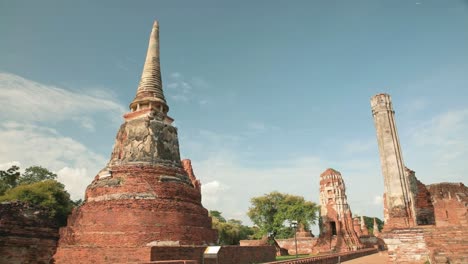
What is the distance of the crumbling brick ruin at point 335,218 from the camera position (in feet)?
98.8

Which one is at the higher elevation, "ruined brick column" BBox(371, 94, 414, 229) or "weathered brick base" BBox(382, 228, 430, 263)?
"ruined brick column" BBox(371, 94, 414, 229)

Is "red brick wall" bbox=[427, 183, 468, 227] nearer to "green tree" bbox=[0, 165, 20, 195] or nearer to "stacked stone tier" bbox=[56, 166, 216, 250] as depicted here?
"stacked stone tier" bbox=[56, 166, 216, 250]

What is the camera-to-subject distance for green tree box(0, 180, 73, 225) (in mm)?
27156

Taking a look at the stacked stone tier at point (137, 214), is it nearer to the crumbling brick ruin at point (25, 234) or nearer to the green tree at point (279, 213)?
the crumbling brick ruin at point (25, 234)

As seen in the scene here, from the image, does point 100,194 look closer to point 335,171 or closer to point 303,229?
point 335,171

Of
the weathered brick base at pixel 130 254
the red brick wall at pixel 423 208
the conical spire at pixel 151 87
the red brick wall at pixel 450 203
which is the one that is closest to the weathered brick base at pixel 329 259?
the weathered brick base at pixel 130 254

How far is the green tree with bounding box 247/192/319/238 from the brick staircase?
34.6 metres

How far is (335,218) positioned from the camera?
3203 cm

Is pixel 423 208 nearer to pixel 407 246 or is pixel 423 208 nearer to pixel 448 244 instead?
pixel 407 246

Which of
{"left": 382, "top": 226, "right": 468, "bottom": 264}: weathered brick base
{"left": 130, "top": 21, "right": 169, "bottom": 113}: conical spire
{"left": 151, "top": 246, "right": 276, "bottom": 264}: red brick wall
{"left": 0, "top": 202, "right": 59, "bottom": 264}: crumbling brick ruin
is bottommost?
{"left": 151, "top": 246, "right": 276, "bottom": 264}: red brick wall

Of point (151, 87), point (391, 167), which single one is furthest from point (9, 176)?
point (391, 167)

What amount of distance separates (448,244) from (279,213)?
35566 millimetres

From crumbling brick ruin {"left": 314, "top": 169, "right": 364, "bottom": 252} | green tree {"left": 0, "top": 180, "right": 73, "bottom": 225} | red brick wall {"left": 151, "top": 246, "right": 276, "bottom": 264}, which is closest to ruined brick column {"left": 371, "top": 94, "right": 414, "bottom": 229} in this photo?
red brick wall {"left": 151, "top": 246, "right": 276, "bottom": 264}

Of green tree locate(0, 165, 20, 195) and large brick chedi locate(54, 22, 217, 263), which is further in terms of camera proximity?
green tree locate(0, 165, 20, 195)
